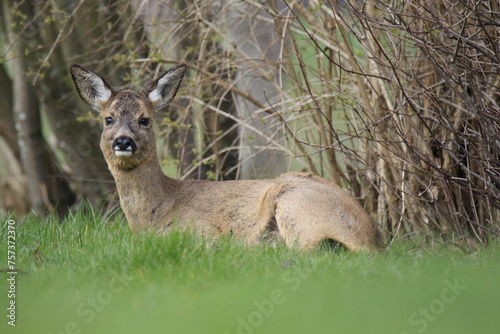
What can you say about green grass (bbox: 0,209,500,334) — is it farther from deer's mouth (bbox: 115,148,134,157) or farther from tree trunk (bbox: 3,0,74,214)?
tree trunk (bbox: 3,0,74,214)

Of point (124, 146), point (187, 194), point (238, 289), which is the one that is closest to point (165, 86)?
point (124, 146)

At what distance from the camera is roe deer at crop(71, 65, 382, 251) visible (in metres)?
7.04

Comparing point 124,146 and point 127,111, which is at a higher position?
point 127,111

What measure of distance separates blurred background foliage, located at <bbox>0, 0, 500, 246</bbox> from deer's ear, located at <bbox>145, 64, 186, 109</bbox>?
0.82m

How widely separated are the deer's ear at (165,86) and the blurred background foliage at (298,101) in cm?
82

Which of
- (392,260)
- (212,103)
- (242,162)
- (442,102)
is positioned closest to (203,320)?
(392,260)

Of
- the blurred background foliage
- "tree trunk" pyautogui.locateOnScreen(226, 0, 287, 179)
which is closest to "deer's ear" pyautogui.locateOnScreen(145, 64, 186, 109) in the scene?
the blurred background foliage

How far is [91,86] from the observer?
791 cm

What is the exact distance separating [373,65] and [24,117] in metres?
6.70

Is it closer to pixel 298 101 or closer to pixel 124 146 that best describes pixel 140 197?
pixel 124 146

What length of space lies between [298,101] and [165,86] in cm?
161

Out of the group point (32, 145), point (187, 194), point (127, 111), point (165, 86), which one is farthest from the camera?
point (32, 145)

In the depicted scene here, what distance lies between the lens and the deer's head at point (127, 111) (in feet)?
24.6

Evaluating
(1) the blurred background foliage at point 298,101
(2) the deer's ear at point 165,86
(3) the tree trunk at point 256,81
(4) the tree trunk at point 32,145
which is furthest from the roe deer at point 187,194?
(4) the tree trunk at point 32,145
